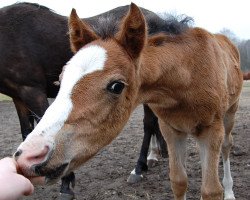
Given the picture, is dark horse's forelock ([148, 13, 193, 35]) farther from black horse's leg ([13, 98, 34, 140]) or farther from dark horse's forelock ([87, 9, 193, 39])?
black horse's leg ([13, 98, 34, 140])

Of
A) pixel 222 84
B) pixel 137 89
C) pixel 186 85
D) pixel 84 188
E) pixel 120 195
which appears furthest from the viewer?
pixel 84 188

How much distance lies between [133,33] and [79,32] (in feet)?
1.58

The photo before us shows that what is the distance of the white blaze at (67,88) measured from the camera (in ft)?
7.70

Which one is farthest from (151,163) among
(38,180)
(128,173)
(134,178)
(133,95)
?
(38,180)

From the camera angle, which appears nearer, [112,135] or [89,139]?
[89,139]

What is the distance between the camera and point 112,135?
2.84m

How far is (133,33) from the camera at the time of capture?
115 inches

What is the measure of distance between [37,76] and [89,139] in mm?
2565

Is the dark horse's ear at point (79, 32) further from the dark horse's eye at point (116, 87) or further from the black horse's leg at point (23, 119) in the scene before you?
the black horse's leg at point (23, 119)

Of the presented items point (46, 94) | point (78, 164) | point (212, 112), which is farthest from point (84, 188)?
point (78, 164)

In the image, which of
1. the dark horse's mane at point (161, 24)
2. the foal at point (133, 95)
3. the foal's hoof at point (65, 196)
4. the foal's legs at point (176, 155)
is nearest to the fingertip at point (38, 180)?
the foal at point (133, 95)

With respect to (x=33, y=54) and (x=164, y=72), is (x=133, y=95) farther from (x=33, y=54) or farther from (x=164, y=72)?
(x=33, y=54)

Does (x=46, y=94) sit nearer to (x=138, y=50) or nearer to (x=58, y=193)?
(x=58, y=193)

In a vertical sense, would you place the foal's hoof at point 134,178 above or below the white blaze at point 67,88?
below
